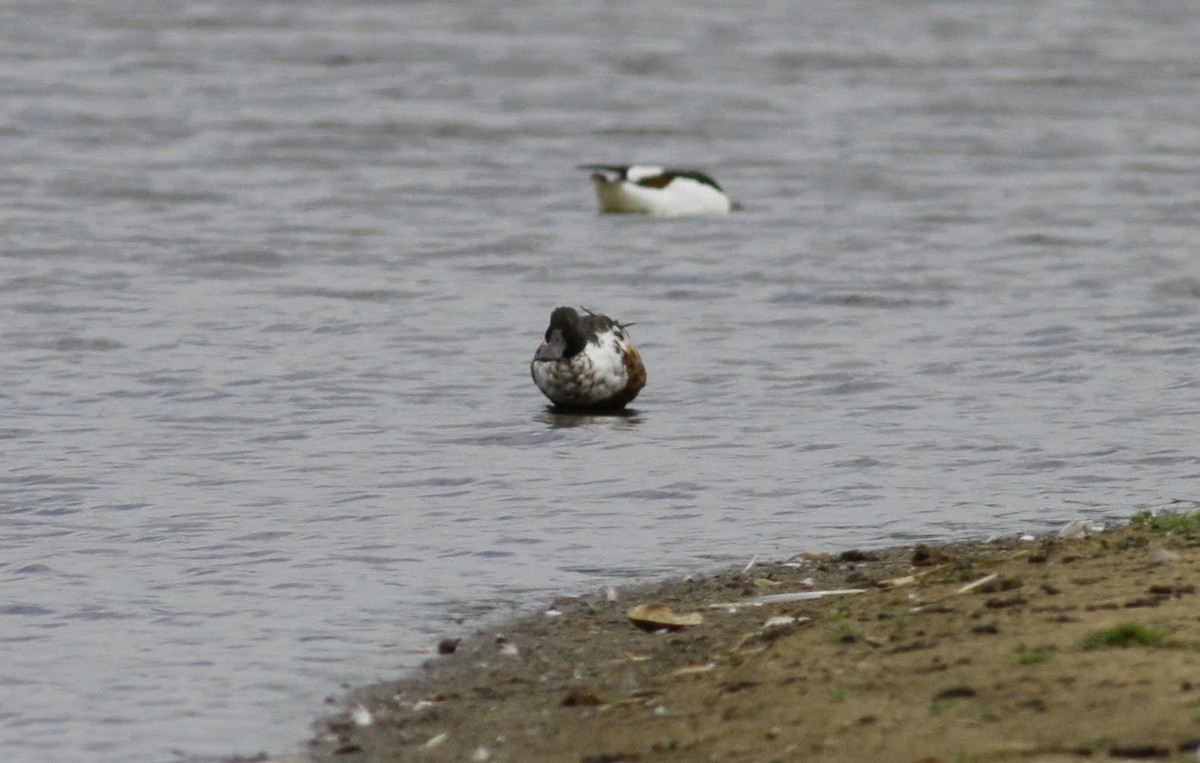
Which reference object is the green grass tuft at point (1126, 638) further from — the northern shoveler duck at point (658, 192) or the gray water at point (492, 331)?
the northern shoveler duck at point (658, 192)

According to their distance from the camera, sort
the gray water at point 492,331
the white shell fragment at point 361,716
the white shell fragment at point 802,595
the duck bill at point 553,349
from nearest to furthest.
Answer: the white shell fragment at point 361,716 < the white shell fragment at point 802,595 < the gray water at point 492,331 < the duck bill at point 553,349

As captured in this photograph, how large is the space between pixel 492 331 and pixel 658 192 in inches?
254

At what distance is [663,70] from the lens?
28.2 metres

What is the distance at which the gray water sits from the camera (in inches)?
305

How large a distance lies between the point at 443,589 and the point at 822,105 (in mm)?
18248

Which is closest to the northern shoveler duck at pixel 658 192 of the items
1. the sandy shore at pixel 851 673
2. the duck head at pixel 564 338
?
the duck head at pixel 564 338

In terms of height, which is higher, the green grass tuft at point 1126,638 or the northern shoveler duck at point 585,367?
the green grass tuft at point 1126,638

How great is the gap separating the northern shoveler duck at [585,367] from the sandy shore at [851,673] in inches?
152

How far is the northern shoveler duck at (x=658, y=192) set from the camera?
1934 centimetres

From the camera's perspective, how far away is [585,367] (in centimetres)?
1152

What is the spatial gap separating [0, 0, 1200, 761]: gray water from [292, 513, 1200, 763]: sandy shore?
0.40 metres

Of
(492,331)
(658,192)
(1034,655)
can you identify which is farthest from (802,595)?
(658,192)

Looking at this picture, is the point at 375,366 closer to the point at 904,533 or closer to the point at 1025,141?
the point at 904,533

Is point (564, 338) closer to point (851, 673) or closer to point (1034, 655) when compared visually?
point (851, 673)
